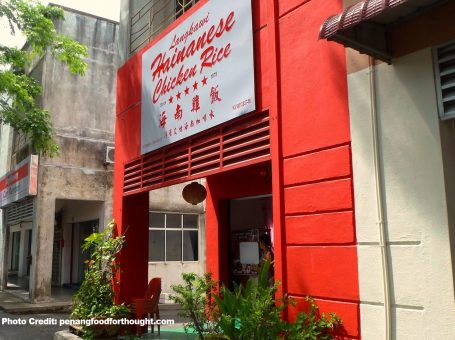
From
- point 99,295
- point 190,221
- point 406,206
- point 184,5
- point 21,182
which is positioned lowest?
point 99,295

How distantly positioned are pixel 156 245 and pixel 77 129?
4956mm

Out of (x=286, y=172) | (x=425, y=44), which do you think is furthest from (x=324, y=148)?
(x=425, y=44)

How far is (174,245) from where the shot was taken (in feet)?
56.1

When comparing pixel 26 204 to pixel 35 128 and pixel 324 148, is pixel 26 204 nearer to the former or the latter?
pixel 35 128

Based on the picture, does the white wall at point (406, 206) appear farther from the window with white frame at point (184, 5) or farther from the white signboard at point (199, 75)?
the window with white frame at point (184, 5)

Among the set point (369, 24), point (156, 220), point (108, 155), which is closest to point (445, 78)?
point (369, 24)

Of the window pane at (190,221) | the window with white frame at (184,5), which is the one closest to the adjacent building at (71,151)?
the window pane at (190,221)

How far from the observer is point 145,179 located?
25.9 feet

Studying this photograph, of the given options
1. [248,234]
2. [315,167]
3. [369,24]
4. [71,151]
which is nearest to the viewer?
[369,24]

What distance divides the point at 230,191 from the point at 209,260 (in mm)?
1343

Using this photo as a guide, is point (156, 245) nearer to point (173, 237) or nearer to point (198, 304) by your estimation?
point (173, 237)

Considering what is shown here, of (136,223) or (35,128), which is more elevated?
(35,128)

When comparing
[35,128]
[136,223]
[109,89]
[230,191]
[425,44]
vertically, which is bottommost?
[136,223]

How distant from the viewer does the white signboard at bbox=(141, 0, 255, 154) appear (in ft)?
18.8
